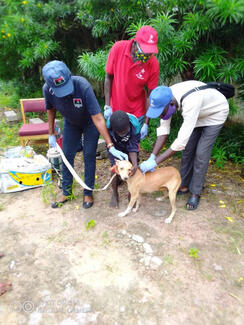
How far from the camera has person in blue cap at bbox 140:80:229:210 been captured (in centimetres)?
257

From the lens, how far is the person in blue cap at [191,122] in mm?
2568

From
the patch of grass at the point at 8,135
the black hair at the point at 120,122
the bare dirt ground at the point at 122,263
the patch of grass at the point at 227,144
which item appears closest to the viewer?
the bare dirt ground at the point at 122,263

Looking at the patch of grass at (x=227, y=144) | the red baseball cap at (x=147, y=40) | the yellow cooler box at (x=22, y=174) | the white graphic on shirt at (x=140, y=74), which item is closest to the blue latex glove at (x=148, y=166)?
the white graphic on shirt at (x=140, y=74)

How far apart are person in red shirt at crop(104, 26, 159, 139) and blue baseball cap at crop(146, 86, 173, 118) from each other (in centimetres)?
62

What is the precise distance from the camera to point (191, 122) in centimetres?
261

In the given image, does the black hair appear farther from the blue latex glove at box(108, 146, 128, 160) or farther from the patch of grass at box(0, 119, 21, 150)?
the patch of grass at box(0, 119, 21, 150)

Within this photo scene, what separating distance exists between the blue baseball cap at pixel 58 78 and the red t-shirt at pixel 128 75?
0.81 meters

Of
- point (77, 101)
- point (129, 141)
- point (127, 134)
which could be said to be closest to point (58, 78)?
point (77, 101)

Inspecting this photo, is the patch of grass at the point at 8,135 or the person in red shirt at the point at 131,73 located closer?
the person in red shirt at the point at 131,73

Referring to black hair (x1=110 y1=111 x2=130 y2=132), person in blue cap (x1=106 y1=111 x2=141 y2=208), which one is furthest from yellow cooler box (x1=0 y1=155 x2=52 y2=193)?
black hair (x1=110 y1=111 x2=130 y2=132)

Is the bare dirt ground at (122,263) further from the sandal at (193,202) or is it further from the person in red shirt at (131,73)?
the person in red shirt at (131,73)

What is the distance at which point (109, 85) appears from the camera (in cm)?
330

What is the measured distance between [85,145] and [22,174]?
1319 millimetres

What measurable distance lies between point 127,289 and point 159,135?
1.81m
